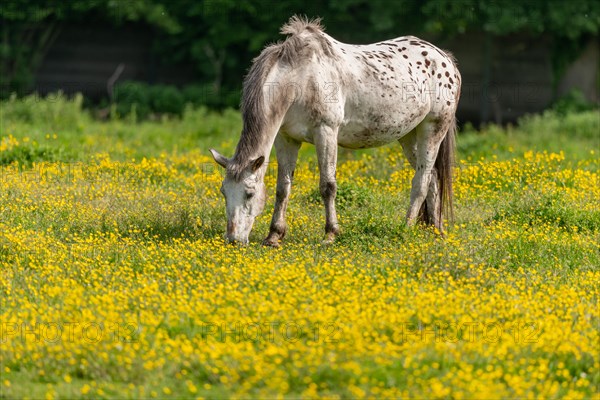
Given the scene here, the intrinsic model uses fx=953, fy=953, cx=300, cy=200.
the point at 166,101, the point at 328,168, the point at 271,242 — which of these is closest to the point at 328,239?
the point at 271,242

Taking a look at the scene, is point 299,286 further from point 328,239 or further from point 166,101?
point 166,101

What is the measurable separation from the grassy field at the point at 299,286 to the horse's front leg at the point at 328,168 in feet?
0.59

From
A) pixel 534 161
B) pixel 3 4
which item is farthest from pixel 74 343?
pixel 3 4

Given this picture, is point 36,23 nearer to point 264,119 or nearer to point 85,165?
point 85,165

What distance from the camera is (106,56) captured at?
2514cm

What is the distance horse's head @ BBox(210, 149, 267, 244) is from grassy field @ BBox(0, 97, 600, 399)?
0.21 metres

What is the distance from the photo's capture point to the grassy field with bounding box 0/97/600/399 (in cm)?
663

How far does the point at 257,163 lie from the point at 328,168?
1.08 metres

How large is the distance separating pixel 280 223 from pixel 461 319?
316cm

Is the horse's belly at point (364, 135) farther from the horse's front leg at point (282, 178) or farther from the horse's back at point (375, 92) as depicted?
the horse's front leg at point (282, 178)

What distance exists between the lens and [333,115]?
10.1 meters

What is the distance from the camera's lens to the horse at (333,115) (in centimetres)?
962

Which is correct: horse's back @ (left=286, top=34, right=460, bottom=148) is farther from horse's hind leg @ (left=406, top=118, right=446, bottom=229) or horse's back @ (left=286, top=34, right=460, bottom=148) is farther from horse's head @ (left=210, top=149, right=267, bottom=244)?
horse's head @ (left=210, top=149, right=267, bottom=244)

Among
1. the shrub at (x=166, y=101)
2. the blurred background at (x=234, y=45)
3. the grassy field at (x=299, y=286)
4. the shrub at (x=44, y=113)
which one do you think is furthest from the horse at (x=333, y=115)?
the shrub at (x=166, y=101)
